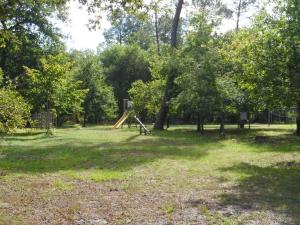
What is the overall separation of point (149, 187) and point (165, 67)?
18943 millimetres

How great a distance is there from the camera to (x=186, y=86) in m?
22.9

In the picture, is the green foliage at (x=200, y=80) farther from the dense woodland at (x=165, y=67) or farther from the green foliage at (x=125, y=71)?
the green foliage at (x=125, y=71)

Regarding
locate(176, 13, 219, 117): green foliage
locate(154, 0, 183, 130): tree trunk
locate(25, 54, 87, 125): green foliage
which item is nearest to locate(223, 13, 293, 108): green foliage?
locate(176, 13, 219, 117): green foliage

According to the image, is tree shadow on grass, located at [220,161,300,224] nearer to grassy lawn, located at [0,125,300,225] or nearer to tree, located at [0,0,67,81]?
grassy lawn, located at [0,125,300,225]

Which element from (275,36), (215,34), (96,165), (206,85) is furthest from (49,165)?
(215,34)

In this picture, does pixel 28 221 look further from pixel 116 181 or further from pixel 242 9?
pixel 242 9

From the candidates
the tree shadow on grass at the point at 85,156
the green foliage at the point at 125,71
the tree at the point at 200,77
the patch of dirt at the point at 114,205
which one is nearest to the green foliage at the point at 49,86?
the tree at the point at 200,77

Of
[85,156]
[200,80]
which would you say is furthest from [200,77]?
[85,156]

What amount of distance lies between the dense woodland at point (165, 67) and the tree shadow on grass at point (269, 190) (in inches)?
80.9

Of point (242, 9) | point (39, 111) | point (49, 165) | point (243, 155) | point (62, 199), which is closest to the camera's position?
point (62, 199)

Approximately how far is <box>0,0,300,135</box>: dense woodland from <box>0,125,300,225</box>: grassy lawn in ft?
4.94

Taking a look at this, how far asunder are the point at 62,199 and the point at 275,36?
7.48 meters

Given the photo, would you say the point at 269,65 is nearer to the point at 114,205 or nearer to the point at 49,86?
the point at 114,205

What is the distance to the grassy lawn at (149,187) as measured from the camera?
21.6ft
